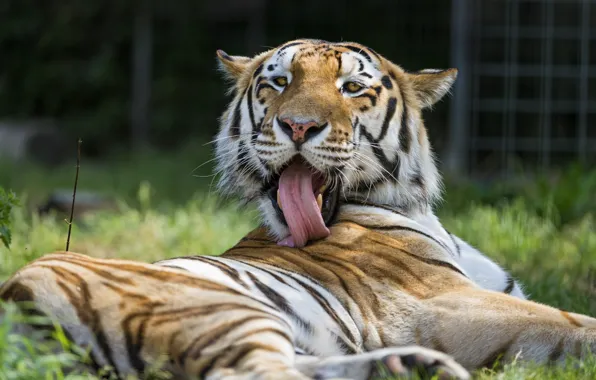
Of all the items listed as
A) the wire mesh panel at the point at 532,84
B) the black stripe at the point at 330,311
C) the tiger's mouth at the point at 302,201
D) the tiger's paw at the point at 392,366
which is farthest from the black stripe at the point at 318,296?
the wire mesh panel at the point at 532,84

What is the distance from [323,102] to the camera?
3387mm

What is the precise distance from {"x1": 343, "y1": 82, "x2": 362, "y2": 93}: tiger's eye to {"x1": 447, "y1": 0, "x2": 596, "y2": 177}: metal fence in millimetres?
6443

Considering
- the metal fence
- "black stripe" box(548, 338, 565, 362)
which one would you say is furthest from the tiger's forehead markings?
the metal fence

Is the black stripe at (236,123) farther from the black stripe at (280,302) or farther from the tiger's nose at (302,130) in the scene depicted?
the black stripe at (280,302)

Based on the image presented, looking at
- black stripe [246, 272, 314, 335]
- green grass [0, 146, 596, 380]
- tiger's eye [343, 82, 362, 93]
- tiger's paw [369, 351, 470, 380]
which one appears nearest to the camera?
tiger's paw [369, 351, 470, 380]

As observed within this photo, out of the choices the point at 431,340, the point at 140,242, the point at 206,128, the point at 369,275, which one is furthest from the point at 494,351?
the point at 206,128

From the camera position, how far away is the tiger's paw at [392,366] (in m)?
2.58

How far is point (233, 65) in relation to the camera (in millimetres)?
3910

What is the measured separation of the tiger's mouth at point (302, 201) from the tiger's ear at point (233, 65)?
1.95 feet

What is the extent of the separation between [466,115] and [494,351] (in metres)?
7.15

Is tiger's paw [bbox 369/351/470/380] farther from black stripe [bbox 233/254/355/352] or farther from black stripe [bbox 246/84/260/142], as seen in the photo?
black stripe [bbox 246/84/260/142]

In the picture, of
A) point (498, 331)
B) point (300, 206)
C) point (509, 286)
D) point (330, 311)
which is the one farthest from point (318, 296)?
point (509, 286)

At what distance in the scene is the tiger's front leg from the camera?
296 centimetres

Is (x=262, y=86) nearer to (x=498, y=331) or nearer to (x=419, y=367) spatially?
(x=498, y=331)
